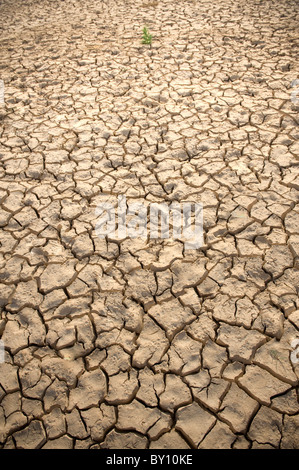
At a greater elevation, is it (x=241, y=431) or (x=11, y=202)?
(x=11, y=202)

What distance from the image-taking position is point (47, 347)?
5.82 feet

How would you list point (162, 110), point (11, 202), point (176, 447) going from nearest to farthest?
point (176, 447)
point (11, 202)
point (162, 110)

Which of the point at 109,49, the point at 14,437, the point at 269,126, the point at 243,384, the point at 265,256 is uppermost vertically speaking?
the point at 109,49

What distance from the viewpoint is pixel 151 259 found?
218 cm

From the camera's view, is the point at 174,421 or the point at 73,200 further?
the point at 73,200

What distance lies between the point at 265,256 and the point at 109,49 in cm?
438

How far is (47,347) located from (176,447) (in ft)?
2.95

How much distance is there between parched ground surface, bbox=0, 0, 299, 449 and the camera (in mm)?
1529

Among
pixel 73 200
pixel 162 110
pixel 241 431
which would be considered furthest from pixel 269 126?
pixel 241 431

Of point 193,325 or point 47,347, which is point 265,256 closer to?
point 193,325

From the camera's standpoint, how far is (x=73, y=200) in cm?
262

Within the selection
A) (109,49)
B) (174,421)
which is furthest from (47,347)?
(109,49)

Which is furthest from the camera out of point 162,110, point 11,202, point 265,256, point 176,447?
point 162,110

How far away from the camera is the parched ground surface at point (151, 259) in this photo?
1.53 meters
